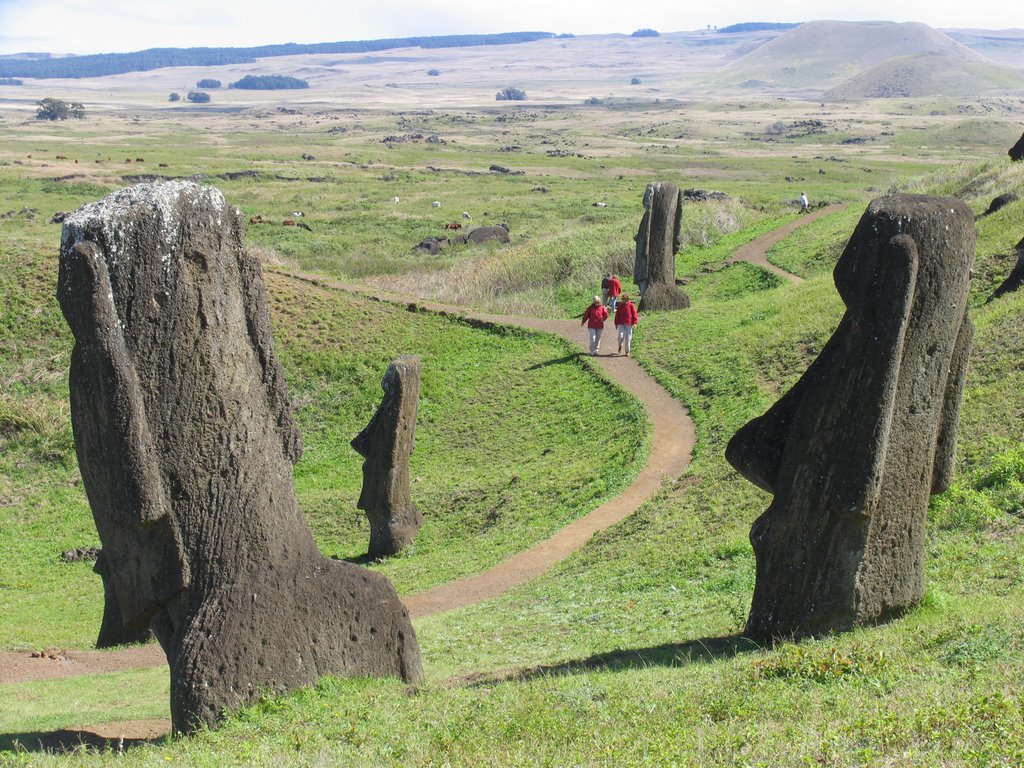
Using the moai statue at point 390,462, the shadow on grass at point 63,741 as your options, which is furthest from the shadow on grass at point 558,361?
the shadow on grass at point 63,741

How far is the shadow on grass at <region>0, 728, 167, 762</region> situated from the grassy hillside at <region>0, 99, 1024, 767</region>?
198 millimetres

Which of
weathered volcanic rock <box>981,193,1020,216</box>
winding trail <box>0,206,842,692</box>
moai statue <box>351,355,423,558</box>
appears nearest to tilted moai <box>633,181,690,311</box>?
winding trail <box>0,206,842,692</box>

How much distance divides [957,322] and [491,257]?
4270 cm

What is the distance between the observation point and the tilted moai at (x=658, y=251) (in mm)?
37531

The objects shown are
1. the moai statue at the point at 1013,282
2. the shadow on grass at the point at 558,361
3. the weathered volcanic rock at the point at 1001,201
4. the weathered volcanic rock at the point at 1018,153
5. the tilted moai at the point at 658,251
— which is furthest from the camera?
the weathered volcanic rock at the point at 1018,153

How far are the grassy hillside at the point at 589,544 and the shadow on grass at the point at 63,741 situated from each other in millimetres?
198

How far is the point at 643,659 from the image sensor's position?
11211 millimetres

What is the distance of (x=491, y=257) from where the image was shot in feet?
173

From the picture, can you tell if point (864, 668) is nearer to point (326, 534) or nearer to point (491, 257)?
point (326, 534)

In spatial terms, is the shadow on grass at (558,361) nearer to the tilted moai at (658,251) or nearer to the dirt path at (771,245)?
the tilted moai at (658,251)

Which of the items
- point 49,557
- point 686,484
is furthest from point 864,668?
point 49,557

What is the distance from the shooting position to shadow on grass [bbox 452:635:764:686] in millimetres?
10875

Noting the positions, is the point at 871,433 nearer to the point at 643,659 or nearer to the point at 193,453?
the point at 643,659

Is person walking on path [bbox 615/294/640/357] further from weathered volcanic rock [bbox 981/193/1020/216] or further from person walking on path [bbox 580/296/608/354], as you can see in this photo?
weathered volcanic rock [bbox 981/193/1020/216]
